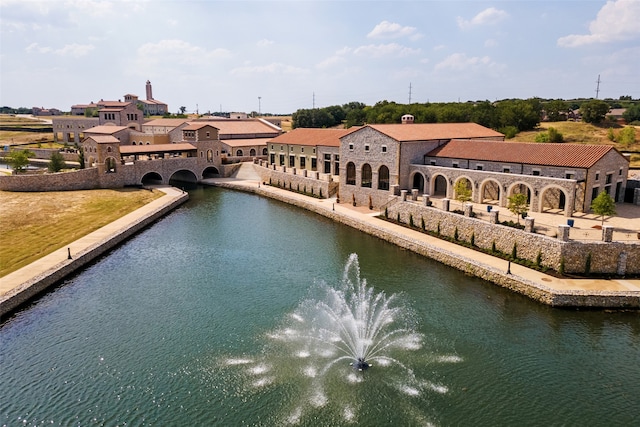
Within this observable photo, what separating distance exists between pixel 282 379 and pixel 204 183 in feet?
193

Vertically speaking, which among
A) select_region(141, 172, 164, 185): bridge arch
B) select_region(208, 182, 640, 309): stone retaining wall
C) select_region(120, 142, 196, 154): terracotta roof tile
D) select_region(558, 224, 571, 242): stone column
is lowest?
select_region(208, 182, 640, 309): stone retaining wall

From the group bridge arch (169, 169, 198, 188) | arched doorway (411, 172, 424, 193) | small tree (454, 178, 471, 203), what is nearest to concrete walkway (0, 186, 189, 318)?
bridge arch (169, 169, 198, 188)

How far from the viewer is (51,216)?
4828 centimetres

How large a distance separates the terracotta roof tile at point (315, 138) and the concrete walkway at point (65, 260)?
2485 centimetres

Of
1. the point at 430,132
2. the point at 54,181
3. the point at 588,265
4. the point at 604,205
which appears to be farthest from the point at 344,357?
the point at 54,181

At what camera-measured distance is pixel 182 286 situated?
32.0 meters

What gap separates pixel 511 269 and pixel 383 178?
23.4 metres

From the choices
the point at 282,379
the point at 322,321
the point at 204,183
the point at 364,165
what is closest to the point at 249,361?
the point at 282,379

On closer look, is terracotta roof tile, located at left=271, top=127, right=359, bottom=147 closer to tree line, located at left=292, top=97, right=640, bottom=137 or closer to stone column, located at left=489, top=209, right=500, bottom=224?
tree line, located at left=292, top=97, right=640, bottom=137

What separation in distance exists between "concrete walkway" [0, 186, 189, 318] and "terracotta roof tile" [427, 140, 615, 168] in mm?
32204

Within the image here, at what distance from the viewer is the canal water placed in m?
19.1

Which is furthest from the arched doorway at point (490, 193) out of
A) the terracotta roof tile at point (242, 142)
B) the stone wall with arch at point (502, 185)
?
the terracotta roof tile at point (242, 142)

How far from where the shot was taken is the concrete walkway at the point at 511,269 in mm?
27250

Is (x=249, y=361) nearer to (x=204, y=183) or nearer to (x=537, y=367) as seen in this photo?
(x=537, y=367)
